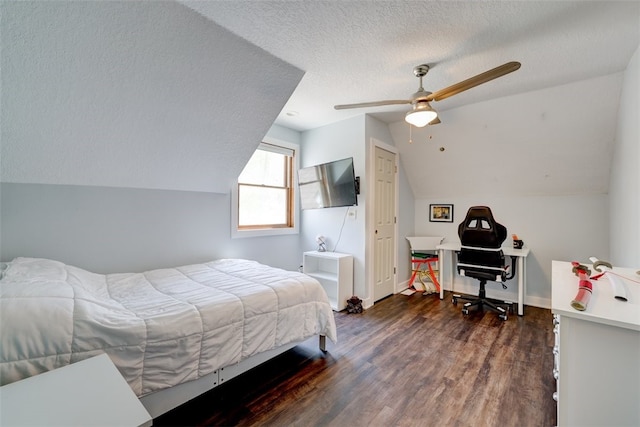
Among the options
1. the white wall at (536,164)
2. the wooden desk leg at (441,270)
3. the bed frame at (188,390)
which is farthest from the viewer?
the wooden desk leg at (441,270)

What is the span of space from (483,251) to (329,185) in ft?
6.78

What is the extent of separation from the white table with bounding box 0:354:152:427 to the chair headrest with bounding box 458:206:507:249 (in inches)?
135

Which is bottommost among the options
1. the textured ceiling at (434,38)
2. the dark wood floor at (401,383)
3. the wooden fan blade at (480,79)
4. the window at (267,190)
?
the dark wood floor at (401,383)

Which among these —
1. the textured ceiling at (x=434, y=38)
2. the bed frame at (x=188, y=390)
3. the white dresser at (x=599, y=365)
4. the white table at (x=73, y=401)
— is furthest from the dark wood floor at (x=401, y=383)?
the textured ceiling at (x=434, y=38)

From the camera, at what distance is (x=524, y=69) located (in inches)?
94.8

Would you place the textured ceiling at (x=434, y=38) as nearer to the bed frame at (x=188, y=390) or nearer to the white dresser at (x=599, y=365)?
the white dresser at (x=599, y=365)

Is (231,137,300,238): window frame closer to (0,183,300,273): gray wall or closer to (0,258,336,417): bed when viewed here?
(0,183,300,273): gray wall

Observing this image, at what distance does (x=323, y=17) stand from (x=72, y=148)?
212 cm

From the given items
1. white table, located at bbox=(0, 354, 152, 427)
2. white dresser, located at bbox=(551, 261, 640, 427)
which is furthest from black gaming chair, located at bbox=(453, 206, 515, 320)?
white table, located at bbox=(0, 354, 152, 427)

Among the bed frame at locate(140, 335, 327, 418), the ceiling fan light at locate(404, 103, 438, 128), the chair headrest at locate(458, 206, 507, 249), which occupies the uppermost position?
the ceiling fan light at locate(404, 103, 438, 128)

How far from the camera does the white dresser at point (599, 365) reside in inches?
41.4

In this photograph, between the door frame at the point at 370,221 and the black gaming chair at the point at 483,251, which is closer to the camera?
the black gaming chair at the point at 483,251

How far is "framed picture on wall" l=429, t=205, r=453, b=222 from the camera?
14.1 ft

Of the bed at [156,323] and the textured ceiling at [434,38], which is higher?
the textured ceiling at [434,38]
